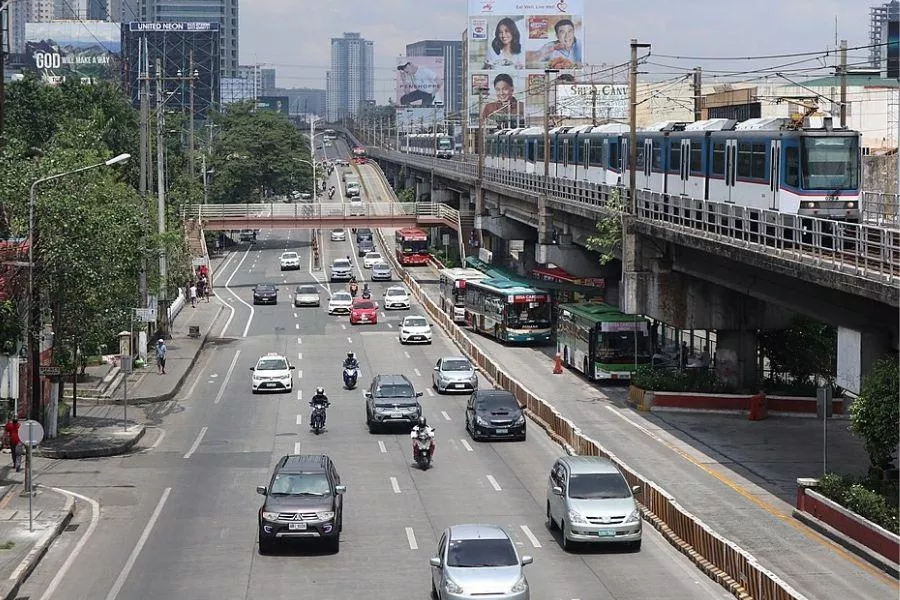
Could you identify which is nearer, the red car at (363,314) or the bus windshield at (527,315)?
the bus windshield at (527,315)

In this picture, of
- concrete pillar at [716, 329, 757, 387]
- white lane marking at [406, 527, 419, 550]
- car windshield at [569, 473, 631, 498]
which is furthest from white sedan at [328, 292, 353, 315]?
car windshield at [569, 473, 631, 498]

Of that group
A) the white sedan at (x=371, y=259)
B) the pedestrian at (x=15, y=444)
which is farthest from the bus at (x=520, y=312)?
the white sedan at (x=371, y=259)

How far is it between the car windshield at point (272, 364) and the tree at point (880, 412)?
89.0 feet

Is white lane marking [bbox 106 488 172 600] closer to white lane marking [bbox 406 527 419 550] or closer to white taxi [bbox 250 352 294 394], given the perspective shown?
white lane marking [bbox 406 527 419 550]

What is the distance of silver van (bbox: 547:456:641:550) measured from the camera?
87.1ft

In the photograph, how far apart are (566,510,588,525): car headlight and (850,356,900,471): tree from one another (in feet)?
20.3

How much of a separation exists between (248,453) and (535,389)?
1445 centimetres

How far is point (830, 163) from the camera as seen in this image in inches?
1545

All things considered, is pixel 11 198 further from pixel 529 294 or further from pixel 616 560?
pixel 529 294

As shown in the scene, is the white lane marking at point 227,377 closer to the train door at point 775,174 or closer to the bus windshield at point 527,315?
the bus windshield at point 527,315

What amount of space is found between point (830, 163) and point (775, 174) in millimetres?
1518

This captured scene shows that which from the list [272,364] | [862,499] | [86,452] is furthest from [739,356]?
[86,452]

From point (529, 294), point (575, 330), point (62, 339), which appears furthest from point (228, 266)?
point (62, 339)

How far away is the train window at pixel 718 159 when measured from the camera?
44875 millimetres
